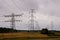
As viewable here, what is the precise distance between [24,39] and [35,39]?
1723mm

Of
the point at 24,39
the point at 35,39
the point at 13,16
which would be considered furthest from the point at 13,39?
the point at 13,16

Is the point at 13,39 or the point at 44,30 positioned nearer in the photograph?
the point at 13,39

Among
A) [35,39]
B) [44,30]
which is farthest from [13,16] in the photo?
[35,39]

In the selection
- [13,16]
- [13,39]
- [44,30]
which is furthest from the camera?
[13,16]

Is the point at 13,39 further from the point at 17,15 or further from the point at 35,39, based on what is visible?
the point at 17,15

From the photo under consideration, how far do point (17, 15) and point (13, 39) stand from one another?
28.0 meters

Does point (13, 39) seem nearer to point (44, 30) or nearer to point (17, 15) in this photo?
point (44, 30)

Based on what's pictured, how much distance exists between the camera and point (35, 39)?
22.1 metres

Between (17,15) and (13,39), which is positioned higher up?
(17,15)

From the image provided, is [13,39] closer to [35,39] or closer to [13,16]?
[35,39]

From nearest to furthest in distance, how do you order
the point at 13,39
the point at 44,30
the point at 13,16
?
the point at 13,39 → the point at 44,30 → the point at 13,16

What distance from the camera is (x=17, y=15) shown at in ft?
160

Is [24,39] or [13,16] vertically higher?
[13,16]

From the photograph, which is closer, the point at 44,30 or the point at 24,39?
the point at 24,39
